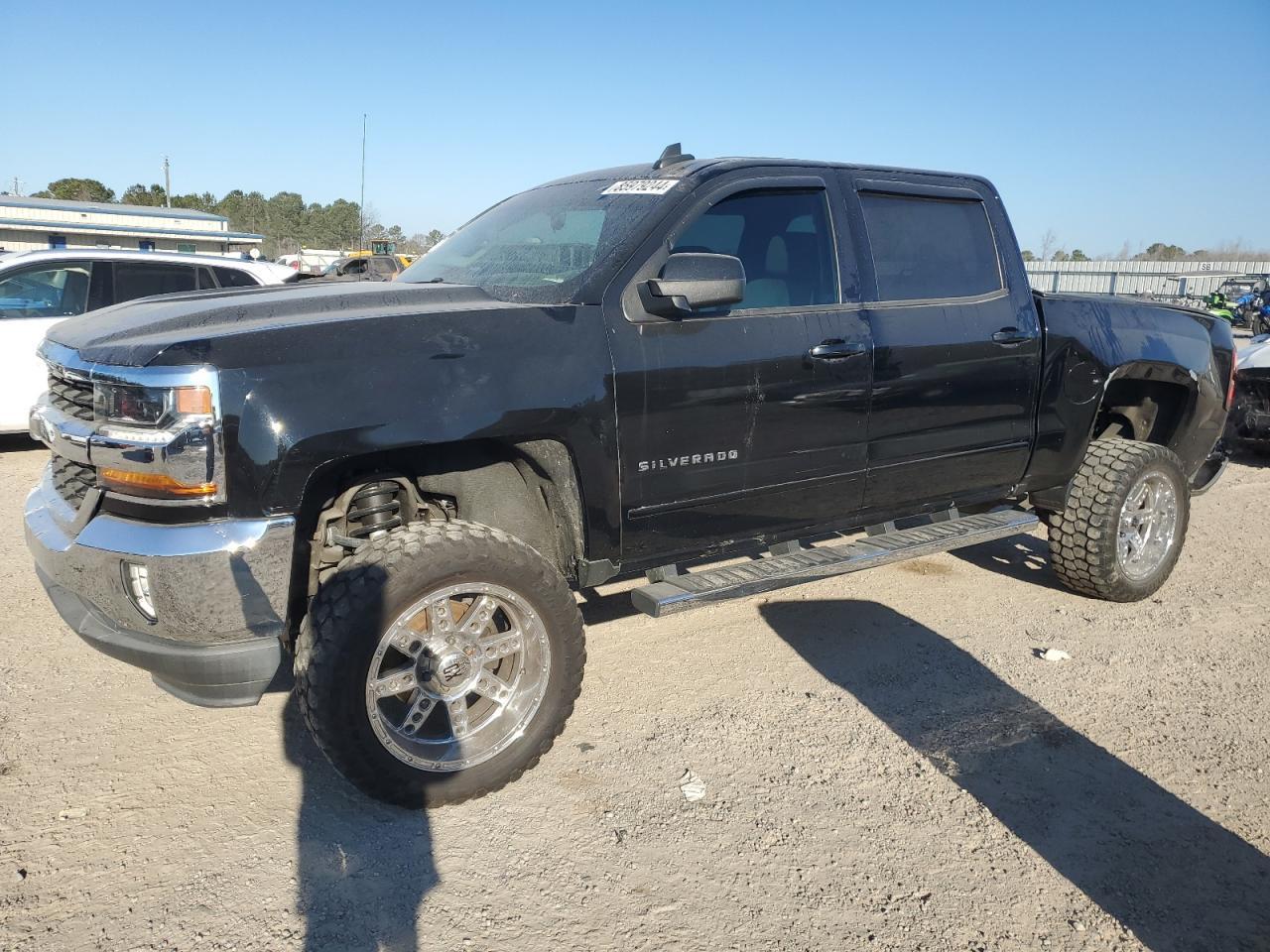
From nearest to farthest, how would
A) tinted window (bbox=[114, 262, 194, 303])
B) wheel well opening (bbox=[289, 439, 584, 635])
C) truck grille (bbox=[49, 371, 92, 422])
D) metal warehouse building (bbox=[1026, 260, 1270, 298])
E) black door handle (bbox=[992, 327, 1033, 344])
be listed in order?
truck grille (bbox=[49, 371, 92, 422])
wheel well opening (bbox=[289, 439, 584, 635])
black door handle (bbox=[992, 327, 1033, 344])
tinted window (bbox=[114, 262, 194, 303])
metal warehouse building (bbox=[1026, 260, 1270, 298])

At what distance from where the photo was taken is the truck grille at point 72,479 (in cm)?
293

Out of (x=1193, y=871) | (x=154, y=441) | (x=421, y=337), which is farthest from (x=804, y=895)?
(x=154, y=441)

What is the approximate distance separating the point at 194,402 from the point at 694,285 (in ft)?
5.42

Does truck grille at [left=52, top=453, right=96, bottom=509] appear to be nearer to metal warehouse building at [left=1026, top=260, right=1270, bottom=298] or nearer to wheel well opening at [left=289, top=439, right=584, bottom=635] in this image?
wheel well opening at [left=289, top=439, right=584, bottom=635]

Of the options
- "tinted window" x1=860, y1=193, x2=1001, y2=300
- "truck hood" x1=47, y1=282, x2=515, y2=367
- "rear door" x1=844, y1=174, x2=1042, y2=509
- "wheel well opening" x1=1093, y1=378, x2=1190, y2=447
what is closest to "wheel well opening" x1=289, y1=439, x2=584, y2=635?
"truck hood" x1=47, y1=282, x2=515, y2=367

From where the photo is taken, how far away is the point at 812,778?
3.20 m

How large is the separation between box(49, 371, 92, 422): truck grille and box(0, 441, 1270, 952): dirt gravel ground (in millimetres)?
1242

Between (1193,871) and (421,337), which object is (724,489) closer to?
(421,337)

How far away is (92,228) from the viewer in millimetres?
42750

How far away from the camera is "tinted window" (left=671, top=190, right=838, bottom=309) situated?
3.68 m

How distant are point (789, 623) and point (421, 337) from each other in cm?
260

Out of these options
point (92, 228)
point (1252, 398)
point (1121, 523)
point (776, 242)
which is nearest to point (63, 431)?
point (776, 242)

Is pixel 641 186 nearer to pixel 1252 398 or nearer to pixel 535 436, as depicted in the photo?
pixel 535 436

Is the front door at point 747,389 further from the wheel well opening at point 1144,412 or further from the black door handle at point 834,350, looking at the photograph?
the wheel well opening at point 1144,412
